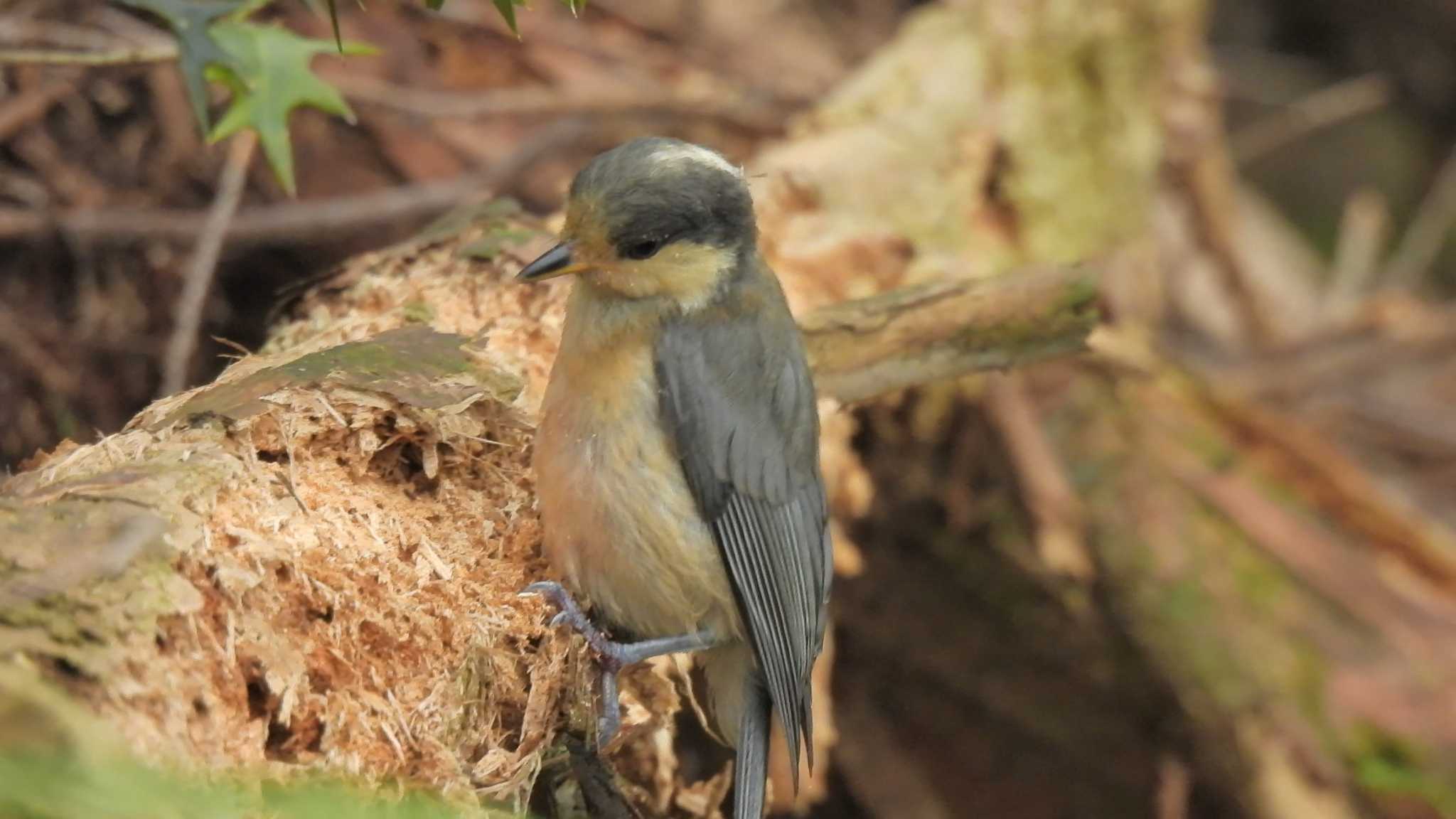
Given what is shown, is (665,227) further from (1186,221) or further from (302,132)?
(1186,221)

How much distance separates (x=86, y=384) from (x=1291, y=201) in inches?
308

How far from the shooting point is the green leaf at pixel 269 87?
2994 mm

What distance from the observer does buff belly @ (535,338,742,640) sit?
244cm

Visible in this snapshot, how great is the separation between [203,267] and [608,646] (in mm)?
2209

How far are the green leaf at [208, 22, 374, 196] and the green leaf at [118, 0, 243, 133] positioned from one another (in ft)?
0.09

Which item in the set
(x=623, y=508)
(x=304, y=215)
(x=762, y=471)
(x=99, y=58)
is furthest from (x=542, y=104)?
(x=623, y=508)

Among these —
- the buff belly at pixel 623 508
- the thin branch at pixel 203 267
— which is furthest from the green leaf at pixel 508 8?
the thin branch at pixel 203 267

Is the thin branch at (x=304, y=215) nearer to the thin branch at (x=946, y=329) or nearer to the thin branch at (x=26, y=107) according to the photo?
the thin branch at (x=26, y=107)

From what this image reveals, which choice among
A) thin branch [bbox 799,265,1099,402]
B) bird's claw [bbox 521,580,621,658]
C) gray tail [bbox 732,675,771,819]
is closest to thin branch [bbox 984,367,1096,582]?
thin branch [bbox 799,265,1099,402]

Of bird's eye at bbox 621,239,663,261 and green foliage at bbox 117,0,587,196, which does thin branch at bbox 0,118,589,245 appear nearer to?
green foliage at bbox 117,0,587,196

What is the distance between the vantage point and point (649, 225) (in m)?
2.61

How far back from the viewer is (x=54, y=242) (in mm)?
4188

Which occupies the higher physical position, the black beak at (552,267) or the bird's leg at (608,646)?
the black beak at (552,267)

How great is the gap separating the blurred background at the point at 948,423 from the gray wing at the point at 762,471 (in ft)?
4.56
